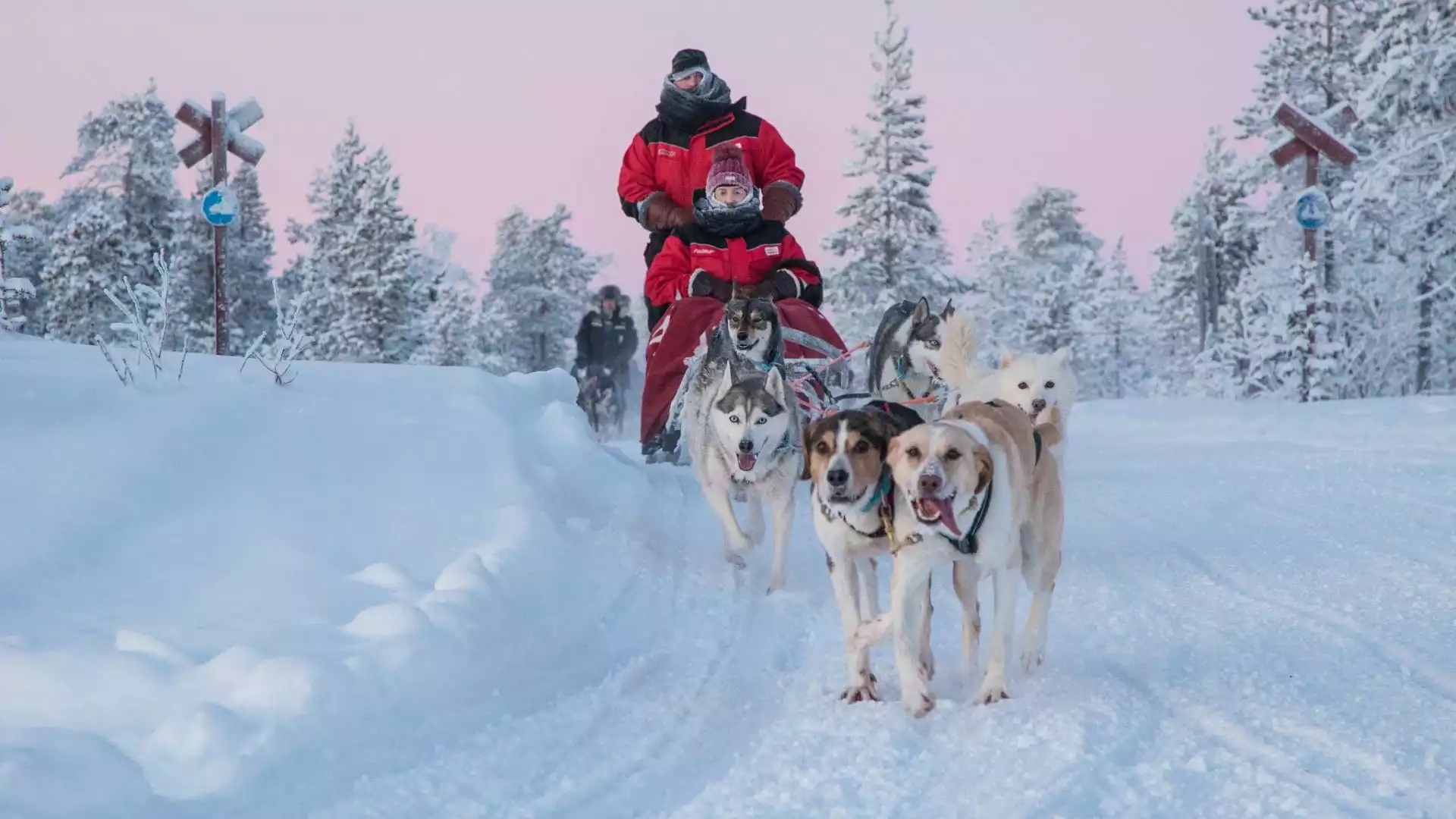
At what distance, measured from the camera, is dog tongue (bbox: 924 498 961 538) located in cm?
372

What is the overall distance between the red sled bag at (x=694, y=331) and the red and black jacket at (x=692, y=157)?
762 mm

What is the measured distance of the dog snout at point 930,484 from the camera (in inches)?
145

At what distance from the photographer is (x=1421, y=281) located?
77.4 feet

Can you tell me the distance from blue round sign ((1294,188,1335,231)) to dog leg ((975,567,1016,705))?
17998 millimetres

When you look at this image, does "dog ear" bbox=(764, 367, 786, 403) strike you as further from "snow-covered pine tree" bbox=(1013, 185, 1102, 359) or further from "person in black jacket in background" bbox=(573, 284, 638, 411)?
"snow-covered pine tree" bbox=(1013, 185, 1102, 359)

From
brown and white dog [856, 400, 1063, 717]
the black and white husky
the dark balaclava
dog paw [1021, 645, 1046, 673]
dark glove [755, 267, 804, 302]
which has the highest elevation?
the dark balaclava

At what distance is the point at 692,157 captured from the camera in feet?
28.6

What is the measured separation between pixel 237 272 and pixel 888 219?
18.1 meters

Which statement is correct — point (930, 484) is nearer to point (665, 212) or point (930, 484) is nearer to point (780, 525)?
point (780, 525)

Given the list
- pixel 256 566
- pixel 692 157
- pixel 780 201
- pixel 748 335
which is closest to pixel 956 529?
pixel 256 566

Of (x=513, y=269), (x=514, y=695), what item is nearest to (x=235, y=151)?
(x=514, y=695)

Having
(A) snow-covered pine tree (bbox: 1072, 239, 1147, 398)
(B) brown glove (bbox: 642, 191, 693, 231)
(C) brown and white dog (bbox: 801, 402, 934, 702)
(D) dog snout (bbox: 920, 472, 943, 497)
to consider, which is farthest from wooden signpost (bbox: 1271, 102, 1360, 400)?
(D) dog snout (bbox: 920, 472, 943, 497)

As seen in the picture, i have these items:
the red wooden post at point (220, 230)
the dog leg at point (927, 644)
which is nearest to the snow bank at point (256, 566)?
the dog leg at point (927, 644)

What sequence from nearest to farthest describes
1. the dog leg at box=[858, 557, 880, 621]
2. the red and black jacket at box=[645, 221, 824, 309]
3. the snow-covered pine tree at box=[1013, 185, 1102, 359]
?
the dog leg at box=[858, 557, 880, 621]
the red and black jacket at box=[645, 221, 824, 309]
the snow-covered pine tree at box=[1013, 185, 1102, 359]
